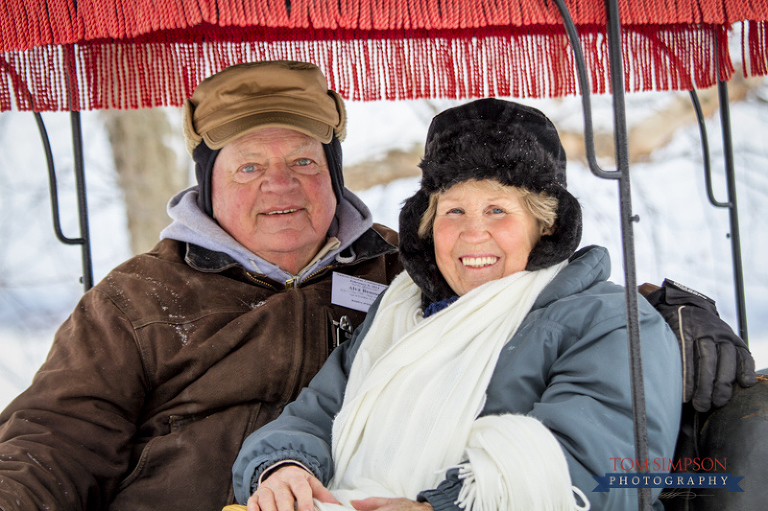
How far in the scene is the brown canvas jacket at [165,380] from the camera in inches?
97.2

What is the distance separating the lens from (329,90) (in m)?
3.06

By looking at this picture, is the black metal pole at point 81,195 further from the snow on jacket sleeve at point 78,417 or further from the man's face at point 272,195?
the man's face at point 272,195

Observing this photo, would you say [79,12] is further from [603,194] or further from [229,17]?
[603,194]

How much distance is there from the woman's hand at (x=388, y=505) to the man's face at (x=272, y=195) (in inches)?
47.3

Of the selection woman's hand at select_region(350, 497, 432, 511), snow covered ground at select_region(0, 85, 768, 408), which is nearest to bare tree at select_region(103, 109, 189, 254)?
snow covered ground at select_region(0, 85, 768, 408)

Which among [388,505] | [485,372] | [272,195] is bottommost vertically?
[388,505]

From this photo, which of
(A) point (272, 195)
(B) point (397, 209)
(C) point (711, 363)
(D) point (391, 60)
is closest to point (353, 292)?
(A) point (272, 195)

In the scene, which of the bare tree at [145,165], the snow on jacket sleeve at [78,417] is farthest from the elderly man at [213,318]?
the bare tree at [145,165]

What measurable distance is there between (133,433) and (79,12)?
1.48m

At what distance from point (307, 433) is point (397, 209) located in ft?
14.9

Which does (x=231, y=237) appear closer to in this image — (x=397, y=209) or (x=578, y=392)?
(x=578, y=392)

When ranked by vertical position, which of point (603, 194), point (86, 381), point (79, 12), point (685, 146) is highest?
point (685, 146)

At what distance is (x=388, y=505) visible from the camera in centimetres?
183

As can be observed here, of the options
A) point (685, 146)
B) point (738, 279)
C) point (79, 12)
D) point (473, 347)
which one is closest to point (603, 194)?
point (685, 146)
